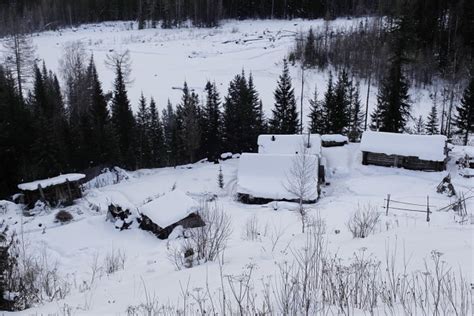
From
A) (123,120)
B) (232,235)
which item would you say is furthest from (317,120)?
(232,235)

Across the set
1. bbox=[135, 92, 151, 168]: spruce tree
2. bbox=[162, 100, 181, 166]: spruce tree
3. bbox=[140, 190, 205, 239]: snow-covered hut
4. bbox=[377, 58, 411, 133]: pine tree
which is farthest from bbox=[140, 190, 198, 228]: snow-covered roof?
bbox=[377, 58, 411, 133]: pine tree

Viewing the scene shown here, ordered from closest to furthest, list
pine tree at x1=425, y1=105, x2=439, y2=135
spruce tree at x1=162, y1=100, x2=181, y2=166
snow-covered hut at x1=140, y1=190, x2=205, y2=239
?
snow-covered hut at x1=140, y1=190, x2=205, y2=239 → pine tree at x1=425, y1=105, x2=439, y2=135 → spruce tree at x1=162, y1=100, x2=181, y2=166

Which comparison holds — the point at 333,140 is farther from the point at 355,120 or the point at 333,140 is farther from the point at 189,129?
the point at 189,129

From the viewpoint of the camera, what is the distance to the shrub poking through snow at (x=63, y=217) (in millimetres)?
27984

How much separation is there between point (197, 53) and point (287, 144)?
40835 mm

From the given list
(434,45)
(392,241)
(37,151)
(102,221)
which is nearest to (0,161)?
(37,151)

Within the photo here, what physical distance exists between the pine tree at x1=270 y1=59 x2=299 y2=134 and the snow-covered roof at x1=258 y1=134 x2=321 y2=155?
7182 mm

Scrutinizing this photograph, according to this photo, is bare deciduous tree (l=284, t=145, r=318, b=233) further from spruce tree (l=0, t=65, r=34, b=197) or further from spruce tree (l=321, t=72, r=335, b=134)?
spruce tree (l=0, t=65, r=34, b=197)

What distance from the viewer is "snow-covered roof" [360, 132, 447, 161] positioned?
118 ft

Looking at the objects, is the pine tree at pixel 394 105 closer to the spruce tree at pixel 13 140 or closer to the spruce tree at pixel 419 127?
the spruce tree at pixel 419 127

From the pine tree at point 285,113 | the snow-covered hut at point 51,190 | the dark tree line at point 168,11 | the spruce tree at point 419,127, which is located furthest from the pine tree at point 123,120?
the dark tree line at point 168,11

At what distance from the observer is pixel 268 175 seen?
3478cm

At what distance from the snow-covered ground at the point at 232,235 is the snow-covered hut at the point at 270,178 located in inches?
53.1

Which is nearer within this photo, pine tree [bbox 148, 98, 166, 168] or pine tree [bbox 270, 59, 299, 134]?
pine tree [bbox 148, 98, 166, 168]
